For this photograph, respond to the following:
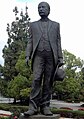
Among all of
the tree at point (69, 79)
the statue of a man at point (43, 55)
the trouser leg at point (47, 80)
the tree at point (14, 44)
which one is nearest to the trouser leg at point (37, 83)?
the statue of a man at point (43, 55)

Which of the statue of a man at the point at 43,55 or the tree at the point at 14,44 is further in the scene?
the tree at the point at 14,44

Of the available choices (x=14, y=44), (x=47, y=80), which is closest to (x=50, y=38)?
(x=47, y=80)

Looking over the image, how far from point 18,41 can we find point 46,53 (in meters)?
28.0

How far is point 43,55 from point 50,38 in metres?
0.37

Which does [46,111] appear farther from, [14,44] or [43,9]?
[14,44]

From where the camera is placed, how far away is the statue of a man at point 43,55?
22.3 ft

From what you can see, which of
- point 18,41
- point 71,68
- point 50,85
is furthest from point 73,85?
point 50,85

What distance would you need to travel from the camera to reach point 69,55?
27266 millimetres

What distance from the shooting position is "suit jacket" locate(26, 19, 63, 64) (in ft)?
22.4

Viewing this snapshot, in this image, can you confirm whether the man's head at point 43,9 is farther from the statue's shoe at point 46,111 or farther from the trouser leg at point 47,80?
the statue's shoe at point 46,111

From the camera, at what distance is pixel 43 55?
22.3 feet

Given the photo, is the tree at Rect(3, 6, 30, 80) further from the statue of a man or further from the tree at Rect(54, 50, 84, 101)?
the statue of a man

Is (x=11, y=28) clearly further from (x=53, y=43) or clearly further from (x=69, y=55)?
(x=53, y=43)

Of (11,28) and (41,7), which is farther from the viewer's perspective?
(11,28)
